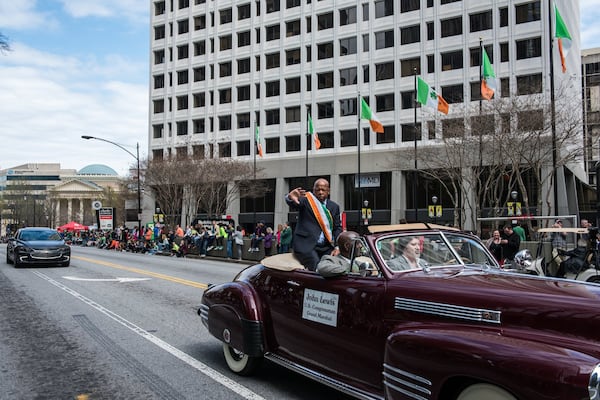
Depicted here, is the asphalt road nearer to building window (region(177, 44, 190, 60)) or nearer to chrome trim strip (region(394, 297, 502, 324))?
chrome trim strip (region(394, 297, 502, 324))

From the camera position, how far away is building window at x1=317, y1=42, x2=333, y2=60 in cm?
5278

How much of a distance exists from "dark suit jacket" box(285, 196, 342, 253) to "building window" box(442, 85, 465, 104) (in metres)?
40.1

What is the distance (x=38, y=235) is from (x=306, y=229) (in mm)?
18162

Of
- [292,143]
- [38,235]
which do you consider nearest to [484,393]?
[38,235]

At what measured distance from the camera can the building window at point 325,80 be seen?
52.4 m

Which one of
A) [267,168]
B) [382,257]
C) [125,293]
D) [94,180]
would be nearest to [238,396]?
[382,257]

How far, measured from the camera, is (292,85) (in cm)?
5509

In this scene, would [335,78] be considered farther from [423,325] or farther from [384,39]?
[423,325]

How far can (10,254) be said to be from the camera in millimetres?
22031

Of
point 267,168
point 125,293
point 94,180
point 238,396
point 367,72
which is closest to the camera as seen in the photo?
point 238,396

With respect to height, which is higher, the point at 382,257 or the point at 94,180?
the point at 94,180

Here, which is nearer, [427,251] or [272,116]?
[427,251]

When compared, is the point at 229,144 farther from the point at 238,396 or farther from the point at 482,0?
the point at 238,396

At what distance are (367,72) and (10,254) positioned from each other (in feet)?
119
